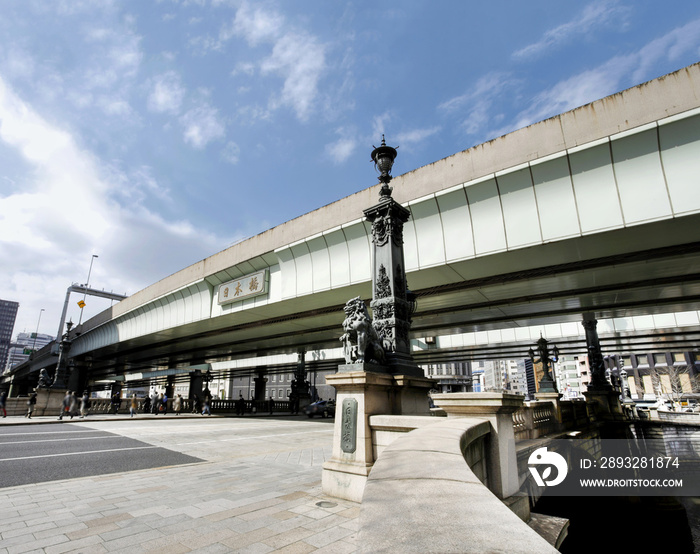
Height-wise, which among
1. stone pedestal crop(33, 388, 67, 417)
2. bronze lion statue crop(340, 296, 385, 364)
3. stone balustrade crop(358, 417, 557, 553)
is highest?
bronze lion statue crop(340, 296, 385, 364)

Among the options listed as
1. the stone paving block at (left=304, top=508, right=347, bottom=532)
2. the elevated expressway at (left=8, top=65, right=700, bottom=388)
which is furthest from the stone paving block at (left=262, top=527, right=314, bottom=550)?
the elevated expressway at (left=8, top=65, right=700, bottom=388)

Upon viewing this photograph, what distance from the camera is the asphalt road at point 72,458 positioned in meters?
7.43

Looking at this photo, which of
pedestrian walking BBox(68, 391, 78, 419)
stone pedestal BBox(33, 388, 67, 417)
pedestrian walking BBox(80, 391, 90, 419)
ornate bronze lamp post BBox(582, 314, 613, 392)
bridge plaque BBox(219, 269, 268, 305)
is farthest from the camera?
stone pedestal BBox(33, 388, 67, 417)

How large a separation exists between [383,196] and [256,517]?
6.06m

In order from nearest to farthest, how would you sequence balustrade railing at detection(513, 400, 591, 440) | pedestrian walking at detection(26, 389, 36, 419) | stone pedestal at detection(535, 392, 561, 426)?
balustrade railing at detection(513, 400, 591, 440) < stone pedestal at detection(535, 392, 561, 426) < pedestrian walking at detection(26, 389, 36, 419)

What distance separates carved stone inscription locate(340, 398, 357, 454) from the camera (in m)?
5.90

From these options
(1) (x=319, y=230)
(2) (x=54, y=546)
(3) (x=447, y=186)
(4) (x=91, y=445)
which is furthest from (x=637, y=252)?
(4) (x=91, y=445)

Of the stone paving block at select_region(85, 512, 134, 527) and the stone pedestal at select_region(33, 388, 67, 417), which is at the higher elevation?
the stone pedestal at select_region(33, 388, 67, 417)

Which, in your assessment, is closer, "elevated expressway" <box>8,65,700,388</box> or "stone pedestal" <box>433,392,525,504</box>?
"stone pedestal" <box>433,392,525,504</box>

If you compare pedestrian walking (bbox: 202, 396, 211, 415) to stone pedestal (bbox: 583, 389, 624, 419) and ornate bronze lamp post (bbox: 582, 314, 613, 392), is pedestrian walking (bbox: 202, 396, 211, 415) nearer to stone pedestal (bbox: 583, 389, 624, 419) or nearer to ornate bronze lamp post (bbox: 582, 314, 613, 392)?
stone pedestal (bbox: 583, 389, 624, 419)

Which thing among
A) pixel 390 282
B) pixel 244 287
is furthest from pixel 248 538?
pixel 244 287

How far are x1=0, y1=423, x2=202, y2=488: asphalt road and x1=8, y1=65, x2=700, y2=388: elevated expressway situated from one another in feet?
26.4

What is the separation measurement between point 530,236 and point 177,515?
418 inches

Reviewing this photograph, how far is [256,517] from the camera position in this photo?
482 centimetres
